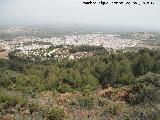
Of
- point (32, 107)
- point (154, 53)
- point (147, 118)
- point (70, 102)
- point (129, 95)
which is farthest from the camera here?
point (154, 53)

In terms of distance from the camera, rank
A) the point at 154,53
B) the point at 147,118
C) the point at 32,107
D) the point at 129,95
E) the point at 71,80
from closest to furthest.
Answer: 1. the point at 147,118
2. the point at 32,107
3. the point at 129,95
4. the point at 71,80
5. the point at 154,53

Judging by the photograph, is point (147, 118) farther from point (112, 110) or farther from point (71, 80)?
point (71, 80)

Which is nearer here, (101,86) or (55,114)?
(55,114)

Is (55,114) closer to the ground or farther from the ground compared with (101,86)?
farther from the ground

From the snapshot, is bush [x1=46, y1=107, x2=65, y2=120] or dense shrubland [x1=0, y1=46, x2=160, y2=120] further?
dense shrubland [x1=0, y1=46, x2=160, y2=120]

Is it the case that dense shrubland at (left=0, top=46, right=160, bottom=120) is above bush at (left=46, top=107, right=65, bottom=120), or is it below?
below

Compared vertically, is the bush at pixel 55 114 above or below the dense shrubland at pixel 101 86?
above

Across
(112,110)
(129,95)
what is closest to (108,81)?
(129,95)

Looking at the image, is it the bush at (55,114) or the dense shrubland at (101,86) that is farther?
the dense shrubland at (101,86)
